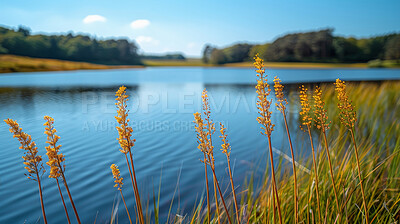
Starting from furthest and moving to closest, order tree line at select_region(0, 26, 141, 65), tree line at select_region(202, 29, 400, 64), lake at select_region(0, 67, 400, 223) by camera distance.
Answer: tree line at select_region(202, 29, 400, 64)
tree line at select_region(0, 26, 141, 65)
lake at select_region(0, 67, 400, 223)

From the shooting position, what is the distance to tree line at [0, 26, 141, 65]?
327 ft

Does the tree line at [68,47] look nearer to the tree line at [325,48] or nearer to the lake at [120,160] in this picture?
the tree line at [325,48]

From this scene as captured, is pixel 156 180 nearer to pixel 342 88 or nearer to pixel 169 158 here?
pixel 169 158

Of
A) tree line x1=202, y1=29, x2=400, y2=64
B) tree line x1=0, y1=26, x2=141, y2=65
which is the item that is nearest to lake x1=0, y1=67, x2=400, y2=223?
tree line x1=0, y1=26, x2=141, y2=65

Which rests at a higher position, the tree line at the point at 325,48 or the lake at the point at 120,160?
the tree line at the point at 325,48

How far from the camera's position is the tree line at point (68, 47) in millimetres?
99562

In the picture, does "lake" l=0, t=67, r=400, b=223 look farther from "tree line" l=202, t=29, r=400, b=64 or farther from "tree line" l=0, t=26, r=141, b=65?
"tree line" l=202, t=29, r=400, b=64

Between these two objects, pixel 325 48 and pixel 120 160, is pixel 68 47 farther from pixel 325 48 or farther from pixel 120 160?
pixel 120 160

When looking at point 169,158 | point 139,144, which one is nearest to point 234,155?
point 169,158

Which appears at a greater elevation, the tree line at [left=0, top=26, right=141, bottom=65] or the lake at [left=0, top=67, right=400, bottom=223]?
the tree line at [left=0, top=26, right=141, bottom=65]

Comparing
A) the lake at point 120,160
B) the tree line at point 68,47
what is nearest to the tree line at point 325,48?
the tree line at point 68,47

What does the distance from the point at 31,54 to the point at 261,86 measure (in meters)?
126

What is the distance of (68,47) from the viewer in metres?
122

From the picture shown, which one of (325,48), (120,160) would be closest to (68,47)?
(325,48)
